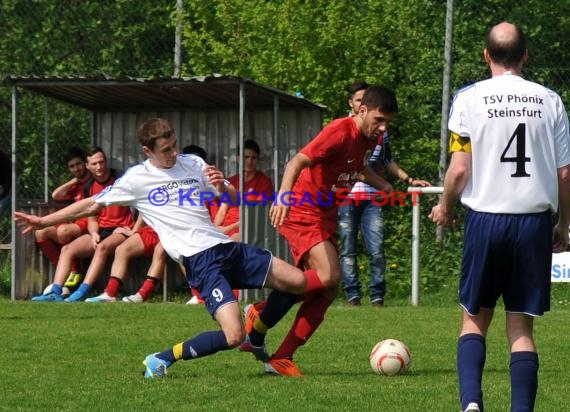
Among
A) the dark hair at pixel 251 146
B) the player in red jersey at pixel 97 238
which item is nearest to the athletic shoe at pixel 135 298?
the player in red jersey at pixel 97 238

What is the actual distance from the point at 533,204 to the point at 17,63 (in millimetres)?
14121

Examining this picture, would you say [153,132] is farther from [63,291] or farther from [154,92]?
[154,92]

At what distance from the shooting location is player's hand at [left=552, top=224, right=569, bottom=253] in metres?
6.54

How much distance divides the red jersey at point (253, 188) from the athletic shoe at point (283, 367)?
20.9 ft

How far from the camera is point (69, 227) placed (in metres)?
15.7

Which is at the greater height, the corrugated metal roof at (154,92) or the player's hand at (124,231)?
the corrugated metal roof at (154,92)

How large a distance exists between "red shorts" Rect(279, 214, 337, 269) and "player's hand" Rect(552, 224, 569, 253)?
261 cm

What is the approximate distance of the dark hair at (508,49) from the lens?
6.27m

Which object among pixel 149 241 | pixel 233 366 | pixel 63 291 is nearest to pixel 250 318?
pixel 233 366

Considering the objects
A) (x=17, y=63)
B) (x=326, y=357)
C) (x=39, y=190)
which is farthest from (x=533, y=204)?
(x=17, y=63)

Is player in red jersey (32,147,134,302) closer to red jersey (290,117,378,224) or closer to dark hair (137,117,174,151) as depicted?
red jersey (290,117,378,224)

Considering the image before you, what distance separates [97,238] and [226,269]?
703cm

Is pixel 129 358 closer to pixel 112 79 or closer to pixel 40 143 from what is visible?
pixel 112 79

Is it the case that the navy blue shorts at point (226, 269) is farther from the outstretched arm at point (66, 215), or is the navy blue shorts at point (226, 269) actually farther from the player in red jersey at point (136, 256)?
the player in red jersey at point (136, 256)
